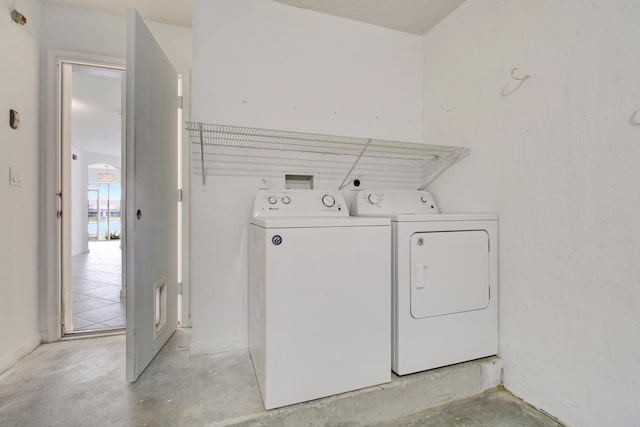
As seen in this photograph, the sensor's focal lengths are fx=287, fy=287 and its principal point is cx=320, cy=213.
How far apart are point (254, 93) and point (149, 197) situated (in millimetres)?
952

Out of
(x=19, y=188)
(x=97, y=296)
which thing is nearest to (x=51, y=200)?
(x=19, y=188)

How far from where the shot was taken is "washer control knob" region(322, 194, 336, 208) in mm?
1843

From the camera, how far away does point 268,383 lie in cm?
124

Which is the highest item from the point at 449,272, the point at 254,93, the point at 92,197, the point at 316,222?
the point at 254,93

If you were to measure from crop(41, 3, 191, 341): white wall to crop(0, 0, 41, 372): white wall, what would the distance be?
52 mm

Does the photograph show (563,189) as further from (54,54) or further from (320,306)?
(54,54)

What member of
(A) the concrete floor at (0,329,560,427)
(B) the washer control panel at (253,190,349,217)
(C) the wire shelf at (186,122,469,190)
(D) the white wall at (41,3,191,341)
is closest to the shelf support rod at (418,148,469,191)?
(C) the wire shelf at (186,122,469,190)

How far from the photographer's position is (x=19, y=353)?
1.77 metres

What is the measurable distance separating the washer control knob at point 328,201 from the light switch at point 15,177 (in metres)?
1.89

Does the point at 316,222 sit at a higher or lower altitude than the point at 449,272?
higher

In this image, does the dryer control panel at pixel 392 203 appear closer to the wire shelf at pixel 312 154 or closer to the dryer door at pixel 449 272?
the wire shelf at pixel 312 154

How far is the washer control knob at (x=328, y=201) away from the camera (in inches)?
72.6

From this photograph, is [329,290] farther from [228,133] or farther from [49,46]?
[49,46]

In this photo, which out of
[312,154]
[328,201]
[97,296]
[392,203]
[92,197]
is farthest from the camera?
[92,197]
